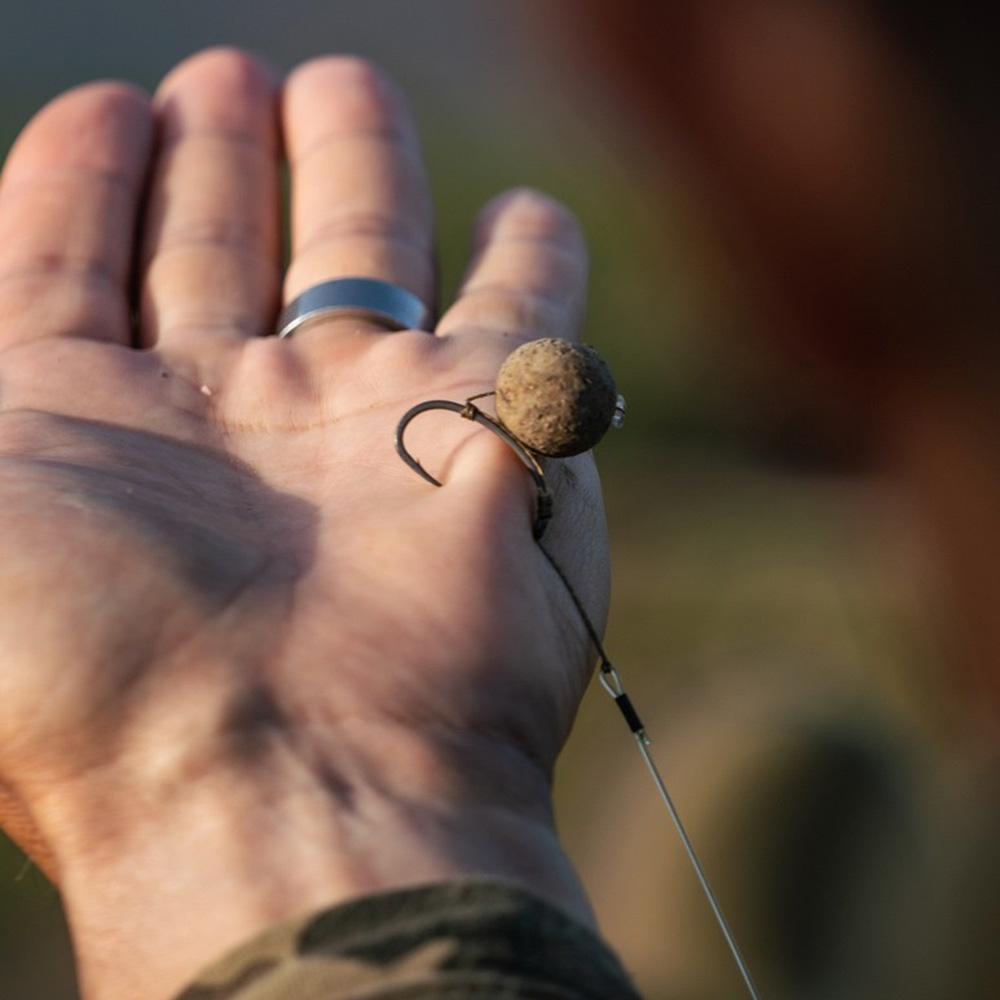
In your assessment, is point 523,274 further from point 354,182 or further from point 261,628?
point 261,628

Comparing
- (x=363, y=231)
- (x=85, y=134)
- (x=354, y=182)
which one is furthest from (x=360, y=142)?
(x=85, y=134)

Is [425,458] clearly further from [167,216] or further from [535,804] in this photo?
[167,216]

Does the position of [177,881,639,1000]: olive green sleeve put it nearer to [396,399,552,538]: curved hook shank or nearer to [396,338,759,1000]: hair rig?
[396,338,759,1000]: hair rig

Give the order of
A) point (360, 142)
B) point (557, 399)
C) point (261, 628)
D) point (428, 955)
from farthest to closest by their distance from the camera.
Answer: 1. point (360, 142)
2. point (557, 399)
3. point (261, 628)
4. point (428, 955)

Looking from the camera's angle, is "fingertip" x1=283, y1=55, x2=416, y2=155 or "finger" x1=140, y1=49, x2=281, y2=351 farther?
"fingertip" x1=283, y1=55, x2=416, y2=155

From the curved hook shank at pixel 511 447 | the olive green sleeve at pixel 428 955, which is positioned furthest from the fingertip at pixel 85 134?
the olive green sleeve at pixel 428 955

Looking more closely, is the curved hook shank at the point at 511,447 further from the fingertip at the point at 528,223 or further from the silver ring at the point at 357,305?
the fingertip at the point at 528,223

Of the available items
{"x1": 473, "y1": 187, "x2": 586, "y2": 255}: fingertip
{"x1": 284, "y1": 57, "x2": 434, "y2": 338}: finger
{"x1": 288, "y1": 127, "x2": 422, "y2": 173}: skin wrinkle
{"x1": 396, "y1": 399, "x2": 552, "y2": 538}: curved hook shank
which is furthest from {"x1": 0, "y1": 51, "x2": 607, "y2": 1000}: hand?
{"x1": 288, "y1": 127, "x2": 422, "y2": 173}: skin wrinkle
